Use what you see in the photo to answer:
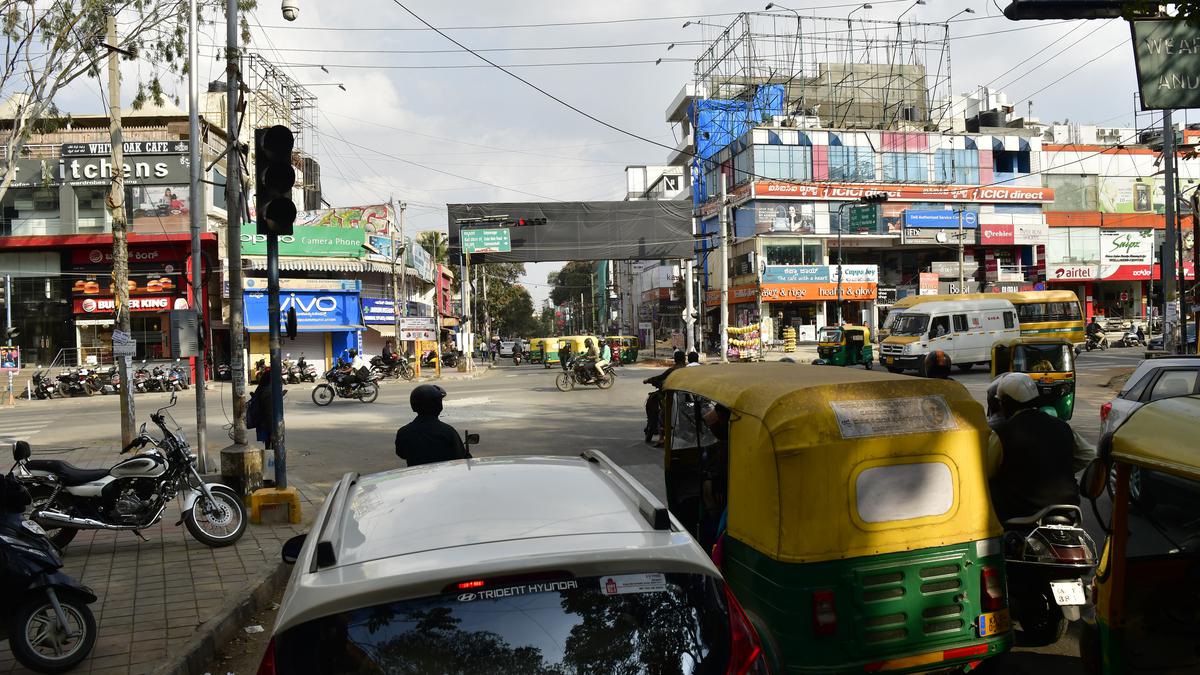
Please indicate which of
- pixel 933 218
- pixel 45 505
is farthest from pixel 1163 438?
pixel 933 218

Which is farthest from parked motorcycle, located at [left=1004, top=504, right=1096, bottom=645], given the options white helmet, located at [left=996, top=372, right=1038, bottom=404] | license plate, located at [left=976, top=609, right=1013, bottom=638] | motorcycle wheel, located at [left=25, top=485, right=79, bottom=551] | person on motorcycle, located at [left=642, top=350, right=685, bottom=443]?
person on motorcycle, located at [left=642, top=350, right=685, bottom=443]

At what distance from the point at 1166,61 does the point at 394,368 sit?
28502mm

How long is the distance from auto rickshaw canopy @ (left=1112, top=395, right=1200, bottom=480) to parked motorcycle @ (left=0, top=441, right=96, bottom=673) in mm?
5174

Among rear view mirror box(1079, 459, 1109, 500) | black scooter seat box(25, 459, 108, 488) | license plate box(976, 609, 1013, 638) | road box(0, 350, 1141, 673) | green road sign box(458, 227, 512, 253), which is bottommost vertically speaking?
road box(0, 350, 1141, 673)

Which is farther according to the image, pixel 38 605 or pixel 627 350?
pixel 627 350

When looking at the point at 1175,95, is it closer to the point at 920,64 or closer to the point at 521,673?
the point at 521,673

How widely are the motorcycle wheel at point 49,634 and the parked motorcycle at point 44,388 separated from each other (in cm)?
2809

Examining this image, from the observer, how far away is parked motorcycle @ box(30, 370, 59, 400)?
28156mm

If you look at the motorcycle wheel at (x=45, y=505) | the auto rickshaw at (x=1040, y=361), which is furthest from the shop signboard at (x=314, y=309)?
the motorcycle wheel at (x=45, y=505)

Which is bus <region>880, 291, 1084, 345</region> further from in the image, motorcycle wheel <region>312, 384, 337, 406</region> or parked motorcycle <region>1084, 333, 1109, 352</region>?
motorcycle wheel <region>312, 384, 337, 406</region>

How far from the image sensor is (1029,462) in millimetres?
4637

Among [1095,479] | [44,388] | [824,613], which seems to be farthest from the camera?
[44,388]

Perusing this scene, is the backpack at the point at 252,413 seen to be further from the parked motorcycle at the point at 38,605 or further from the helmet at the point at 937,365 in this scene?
the helmet at the point at 937,365

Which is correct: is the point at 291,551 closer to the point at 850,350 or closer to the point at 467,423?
the point at 467,423
